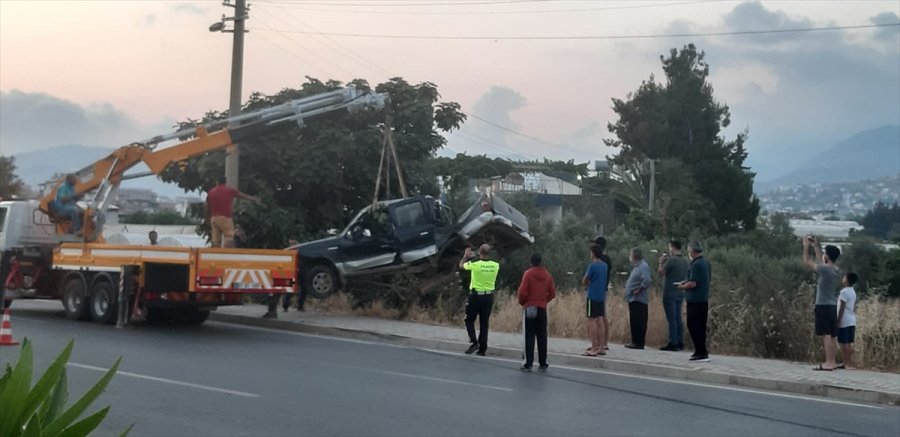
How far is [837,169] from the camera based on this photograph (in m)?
186

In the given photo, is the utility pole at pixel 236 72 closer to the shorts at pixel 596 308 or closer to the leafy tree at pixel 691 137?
the shorts at pixel 596 308

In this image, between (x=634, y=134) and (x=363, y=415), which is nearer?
(x=363, y=415)

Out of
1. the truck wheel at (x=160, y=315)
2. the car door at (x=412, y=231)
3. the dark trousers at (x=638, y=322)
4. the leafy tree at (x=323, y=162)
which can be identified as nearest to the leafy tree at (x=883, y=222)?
the leafy tree at (x=323, y=162)

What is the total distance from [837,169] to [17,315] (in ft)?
598

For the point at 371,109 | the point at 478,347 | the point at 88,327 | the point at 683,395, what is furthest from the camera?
the point at 371,109

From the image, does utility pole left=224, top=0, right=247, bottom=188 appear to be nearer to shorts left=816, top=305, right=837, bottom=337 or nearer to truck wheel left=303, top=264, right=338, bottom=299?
truck wheel left=303, top=264, right=338, bottom=299

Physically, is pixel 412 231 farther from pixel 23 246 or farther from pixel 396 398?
pixel 396 398


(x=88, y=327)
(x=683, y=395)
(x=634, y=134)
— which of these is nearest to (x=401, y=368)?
(x=683, y=395)

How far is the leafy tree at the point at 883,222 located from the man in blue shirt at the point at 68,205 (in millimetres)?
28097

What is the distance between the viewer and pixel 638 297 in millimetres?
16469

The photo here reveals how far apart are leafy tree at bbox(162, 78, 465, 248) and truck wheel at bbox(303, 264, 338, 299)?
2.70m

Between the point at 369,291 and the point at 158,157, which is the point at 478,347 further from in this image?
the point at 158,157

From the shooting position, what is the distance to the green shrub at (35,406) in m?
2.31

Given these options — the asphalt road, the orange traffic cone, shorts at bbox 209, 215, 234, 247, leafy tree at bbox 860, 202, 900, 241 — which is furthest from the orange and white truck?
leafy tree at bbox 860, 202, 900, 241
